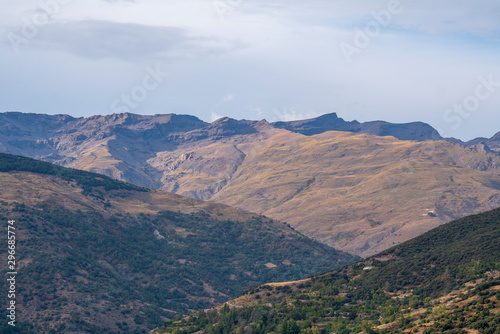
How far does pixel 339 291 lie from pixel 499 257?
34.8 m

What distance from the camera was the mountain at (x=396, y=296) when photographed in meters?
87.9

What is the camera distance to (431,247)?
479ft

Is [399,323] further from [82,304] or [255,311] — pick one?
[82,304]

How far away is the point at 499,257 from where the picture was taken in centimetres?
11481

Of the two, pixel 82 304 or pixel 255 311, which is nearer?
pixel 255 311

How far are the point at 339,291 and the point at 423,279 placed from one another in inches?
752

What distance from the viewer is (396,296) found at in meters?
120

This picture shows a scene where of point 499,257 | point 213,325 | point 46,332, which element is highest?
point 499,257

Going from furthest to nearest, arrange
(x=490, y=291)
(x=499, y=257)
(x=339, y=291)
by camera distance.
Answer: (x=339, y=291), (x=499, y=257), (x=490, y=291)

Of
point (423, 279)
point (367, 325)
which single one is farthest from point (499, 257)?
point (367, 325)

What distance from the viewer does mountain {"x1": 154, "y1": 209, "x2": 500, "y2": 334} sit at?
288 ft

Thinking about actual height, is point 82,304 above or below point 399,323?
below

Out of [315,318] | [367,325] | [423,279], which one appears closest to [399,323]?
[367,325]

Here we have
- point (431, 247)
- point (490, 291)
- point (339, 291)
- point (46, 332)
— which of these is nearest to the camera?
point (490, 291)
